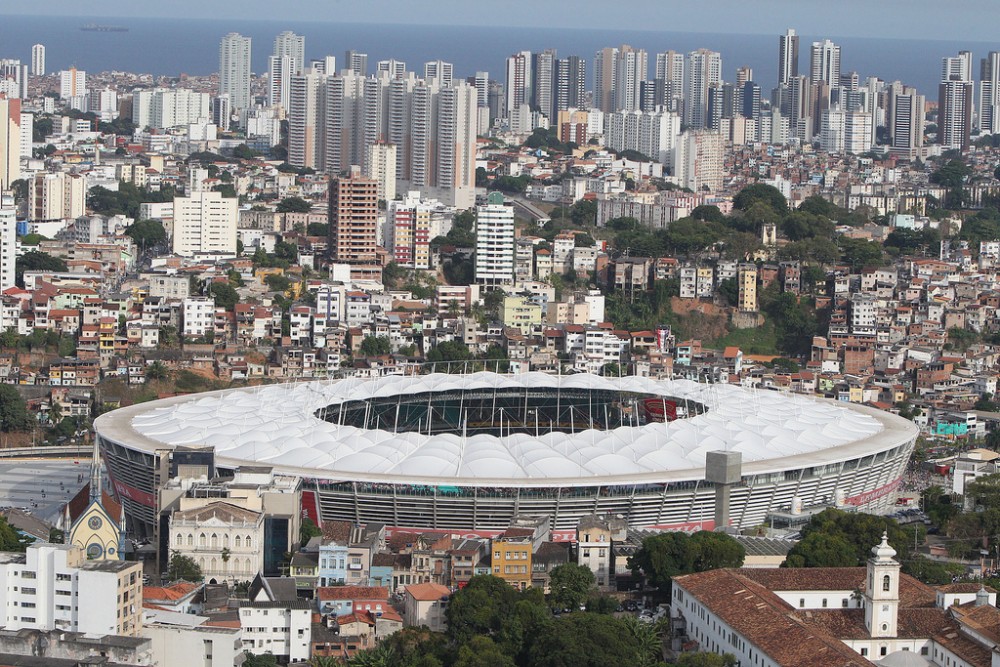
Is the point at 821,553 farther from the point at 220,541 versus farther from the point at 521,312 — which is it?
the point at 521,312

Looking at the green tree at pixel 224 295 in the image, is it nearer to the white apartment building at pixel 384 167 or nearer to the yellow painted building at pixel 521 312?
the yellow painted building at pixel 521 312

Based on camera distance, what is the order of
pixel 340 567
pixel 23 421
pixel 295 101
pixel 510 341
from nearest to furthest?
pixel 340 567, pixel 23 421, pixel 510 341, pixel 295 101

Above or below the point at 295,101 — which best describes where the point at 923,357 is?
below

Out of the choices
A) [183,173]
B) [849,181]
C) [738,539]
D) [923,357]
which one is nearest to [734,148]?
[849,181]

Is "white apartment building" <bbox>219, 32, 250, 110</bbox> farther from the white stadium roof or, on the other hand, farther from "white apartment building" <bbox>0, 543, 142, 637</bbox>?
"white apartment building" <bbox>0, 543, 142, 637</bbox>

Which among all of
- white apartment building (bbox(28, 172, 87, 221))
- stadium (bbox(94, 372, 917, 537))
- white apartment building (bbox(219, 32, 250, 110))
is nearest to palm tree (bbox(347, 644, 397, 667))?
stadium (bbox(94, 372, 917, 537))

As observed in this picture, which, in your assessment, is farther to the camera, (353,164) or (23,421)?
(353,164)

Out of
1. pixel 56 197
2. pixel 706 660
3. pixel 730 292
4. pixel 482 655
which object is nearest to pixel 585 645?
pixel 482 655

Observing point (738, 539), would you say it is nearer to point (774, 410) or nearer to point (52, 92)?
point (774, 410)
